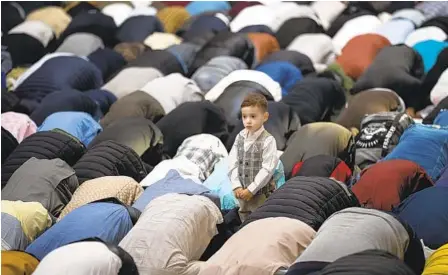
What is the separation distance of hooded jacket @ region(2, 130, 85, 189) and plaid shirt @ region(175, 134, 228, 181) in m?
0.47

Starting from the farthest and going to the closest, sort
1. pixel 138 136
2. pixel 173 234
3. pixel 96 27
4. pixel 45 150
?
1. pixel 96 27
2. pixel 138 136
3. pixel 45 150
4. pixel 173 234

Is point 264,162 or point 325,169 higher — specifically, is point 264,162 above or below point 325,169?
above

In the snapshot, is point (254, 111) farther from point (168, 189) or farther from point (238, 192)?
point (168, 189)

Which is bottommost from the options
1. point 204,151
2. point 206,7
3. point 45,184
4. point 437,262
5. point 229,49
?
point 206,7

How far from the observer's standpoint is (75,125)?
5035mm

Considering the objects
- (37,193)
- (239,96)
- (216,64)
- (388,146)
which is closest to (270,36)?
(216,64)

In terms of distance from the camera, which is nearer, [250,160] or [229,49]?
[250,160]

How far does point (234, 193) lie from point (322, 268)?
0.96 metres

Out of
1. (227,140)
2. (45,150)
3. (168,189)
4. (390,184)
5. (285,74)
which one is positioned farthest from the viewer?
(285,74)

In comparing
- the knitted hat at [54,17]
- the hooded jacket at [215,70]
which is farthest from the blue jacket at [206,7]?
the hooded jacket at [215,70]

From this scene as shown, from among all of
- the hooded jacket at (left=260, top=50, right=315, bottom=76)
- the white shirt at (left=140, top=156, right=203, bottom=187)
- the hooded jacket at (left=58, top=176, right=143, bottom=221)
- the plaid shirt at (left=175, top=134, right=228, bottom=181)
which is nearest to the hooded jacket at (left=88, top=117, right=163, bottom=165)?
the plaid shirt at (left=175, top=134, right=228, bottom=181)

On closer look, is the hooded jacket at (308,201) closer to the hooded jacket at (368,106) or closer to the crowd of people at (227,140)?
the crowd of people at (227,140)

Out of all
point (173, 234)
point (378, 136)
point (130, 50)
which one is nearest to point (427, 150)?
point (378, 136)

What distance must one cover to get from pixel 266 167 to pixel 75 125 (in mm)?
1488
